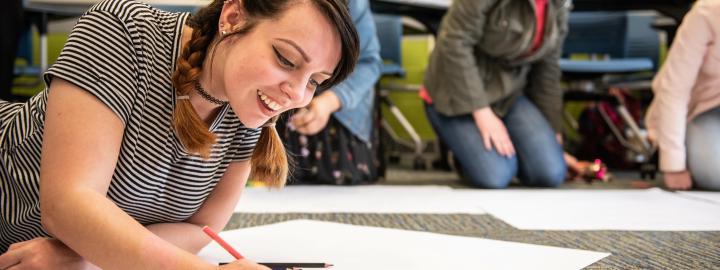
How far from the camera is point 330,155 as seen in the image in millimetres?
2281

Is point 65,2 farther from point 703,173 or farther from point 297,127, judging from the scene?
point 703,173

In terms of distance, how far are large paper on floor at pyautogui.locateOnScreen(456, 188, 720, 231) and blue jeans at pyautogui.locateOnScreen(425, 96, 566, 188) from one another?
5.4 inches

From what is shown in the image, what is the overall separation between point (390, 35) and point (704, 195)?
7.16ft

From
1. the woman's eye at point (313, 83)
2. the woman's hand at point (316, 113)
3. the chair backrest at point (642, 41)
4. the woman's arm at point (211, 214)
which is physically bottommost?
the chair backrest at point (642, 41)

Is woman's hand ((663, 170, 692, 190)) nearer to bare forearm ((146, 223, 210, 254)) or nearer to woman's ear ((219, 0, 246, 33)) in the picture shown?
bare forearm ((146, 223, 210, 254))

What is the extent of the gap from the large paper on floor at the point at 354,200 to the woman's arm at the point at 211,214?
66 centimetres

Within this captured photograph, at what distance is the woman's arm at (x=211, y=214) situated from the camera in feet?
3.30

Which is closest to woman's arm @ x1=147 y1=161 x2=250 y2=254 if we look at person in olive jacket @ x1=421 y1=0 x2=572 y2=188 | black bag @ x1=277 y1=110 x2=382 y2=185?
black bag @ x1=277 y1=110 x2=382 y2=185

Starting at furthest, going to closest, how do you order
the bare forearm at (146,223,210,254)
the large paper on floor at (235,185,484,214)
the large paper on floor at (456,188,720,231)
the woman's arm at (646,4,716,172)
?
the woman's arm at (646,4,716,172), the large paper on floor at (235,185,484,214), the large paper on floor at (456,188,720,231), the bare forearm at (146,223,210,254)

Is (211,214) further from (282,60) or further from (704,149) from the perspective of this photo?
(704,149)

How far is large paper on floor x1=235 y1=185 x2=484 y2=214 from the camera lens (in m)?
1.77

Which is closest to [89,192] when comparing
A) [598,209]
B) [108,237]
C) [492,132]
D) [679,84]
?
[108,237]

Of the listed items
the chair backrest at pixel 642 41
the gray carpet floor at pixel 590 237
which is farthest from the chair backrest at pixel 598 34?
the gray carpet floor at pixel 590 237

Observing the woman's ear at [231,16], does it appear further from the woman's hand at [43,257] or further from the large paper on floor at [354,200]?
the large paper on floor at [354,200]
